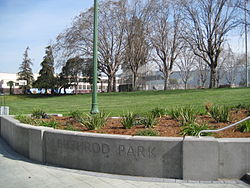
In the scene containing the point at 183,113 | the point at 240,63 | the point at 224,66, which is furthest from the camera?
the point at 224,66

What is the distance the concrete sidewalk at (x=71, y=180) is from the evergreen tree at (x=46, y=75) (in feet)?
151

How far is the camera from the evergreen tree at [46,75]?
49938mm

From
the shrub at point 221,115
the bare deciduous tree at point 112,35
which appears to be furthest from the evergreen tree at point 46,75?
the shrub at point 221,115

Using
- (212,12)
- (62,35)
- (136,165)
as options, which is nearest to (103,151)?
(136,165)

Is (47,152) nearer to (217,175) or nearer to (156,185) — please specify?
(156,185)

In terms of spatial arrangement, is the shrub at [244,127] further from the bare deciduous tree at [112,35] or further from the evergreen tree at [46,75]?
the evergreen tree at [46,75]

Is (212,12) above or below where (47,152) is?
above

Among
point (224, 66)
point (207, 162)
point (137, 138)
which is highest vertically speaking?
point (224, 66)

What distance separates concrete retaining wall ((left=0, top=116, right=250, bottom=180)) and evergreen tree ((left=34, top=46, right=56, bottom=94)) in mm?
45896

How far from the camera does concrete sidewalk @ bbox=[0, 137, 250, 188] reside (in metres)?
4.43

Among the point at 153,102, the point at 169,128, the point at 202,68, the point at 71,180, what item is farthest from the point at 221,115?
the point at 202,68

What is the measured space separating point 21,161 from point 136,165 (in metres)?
2.98

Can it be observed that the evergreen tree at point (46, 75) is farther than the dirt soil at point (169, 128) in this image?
Yes

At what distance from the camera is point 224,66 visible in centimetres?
6328
